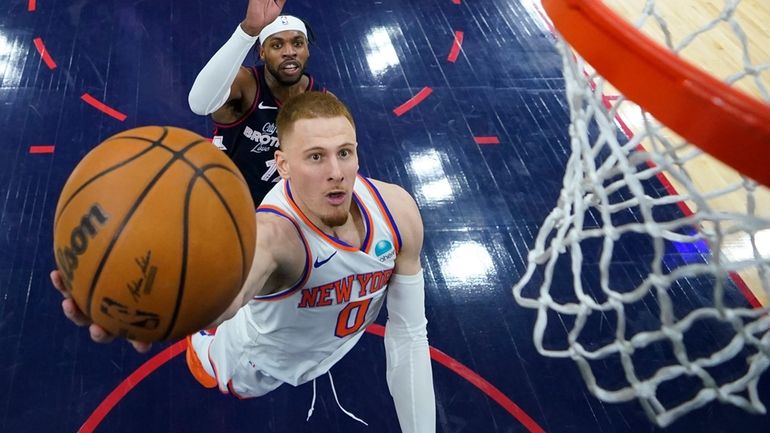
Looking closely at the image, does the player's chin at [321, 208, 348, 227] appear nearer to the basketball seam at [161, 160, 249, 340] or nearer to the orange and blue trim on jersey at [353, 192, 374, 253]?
the orange and blue trim on jersey at [353, 192, 374, 253]

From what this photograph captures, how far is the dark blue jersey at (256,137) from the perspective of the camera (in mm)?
3203

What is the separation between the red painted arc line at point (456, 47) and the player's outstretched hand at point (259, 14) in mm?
2931

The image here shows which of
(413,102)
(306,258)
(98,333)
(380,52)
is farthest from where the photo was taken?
(380,52)

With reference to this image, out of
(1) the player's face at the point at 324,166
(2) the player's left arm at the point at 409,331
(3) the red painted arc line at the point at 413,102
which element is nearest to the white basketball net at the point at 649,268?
(2) the player's left arm at the point at 409,331

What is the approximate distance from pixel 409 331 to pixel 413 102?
2.79m

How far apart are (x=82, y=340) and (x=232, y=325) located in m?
1.11

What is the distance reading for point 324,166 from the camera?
2.21 metres

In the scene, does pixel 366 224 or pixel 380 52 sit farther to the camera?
pixel 380 52

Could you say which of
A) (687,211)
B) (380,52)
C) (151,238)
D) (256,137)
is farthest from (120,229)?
(380,52)

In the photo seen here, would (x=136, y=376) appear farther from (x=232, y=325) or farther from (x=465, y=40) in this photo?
(x=465, y=40)

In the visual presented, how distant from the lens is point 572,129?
1879mm

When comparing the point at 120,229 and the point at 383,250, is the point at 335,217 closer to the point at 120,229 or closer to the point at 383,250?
the point at 383,250

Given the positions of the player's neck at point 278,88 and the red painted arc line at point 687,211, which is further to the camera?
the red painted arc line at point 687,211
